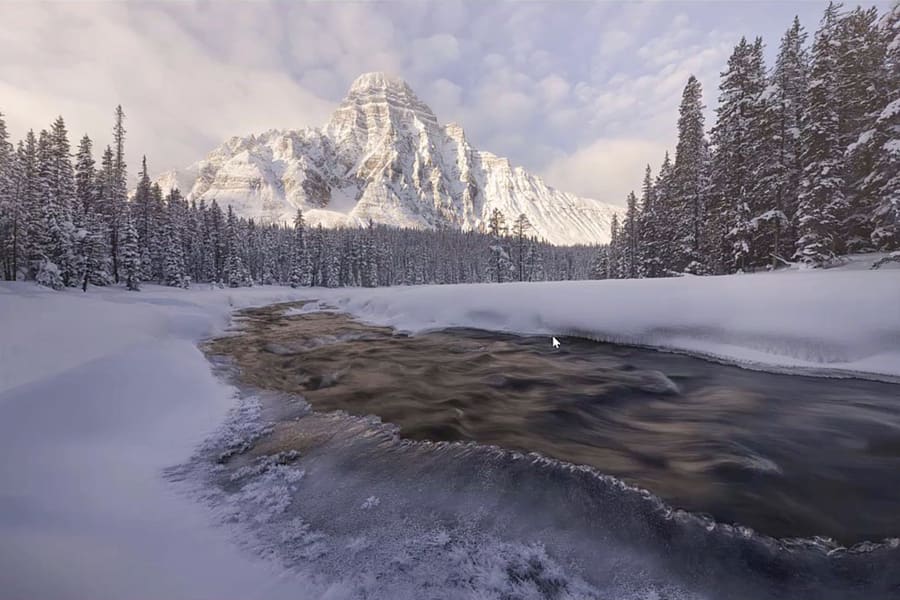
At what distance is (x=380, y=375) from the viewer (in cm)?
820

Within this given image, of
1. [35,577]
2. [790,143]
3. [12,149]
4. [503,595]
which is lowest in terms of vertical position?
[503,595]

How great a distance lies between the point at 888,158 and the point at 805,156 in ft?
13.5

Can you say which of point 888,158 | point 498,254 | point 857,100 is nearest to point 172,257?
point 498,254

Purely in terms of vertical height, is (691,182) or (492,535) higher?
(691,182)

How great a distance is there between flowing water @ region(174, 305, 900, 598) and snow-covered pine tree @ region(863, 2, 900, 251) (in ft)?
55.0

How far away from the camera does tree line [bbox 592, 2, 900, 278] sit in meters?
18.5

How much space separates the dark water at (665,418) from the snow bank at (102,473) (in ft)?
6.91

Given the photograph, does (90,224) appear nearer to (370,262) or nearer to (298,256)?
(298,256)

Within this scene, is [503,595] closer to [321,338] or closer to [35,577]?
[35,577]

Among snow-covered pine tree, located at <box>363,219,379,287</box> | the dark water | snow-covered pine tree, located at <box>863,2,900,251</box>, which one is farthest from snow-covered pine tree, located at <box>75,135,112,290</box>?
snow-covered pine tree, located at <box>863,2,900,251</box>

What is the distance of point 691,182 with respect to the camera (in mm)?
27922

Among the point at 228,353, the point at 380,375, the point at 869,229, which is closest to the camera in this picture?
the point at 380,375

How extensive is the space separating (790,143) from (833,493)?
25.7 metres

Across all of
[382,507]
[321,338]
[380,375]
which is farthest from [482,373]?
[321,338]
